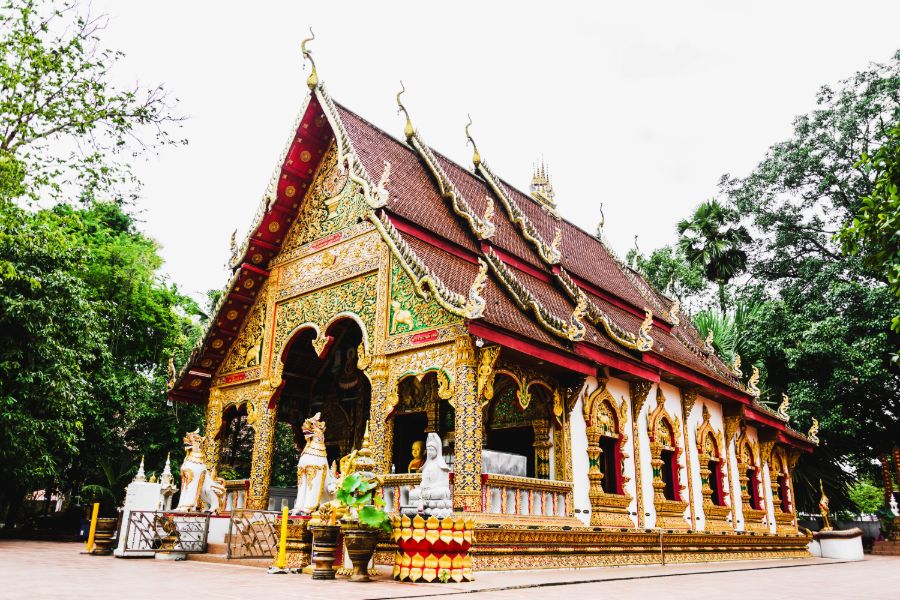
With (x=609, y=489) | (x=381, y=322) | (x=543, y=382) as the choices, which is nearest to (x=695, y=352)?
(x=609, y=489)

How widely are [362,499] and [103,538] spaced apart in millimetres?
5158

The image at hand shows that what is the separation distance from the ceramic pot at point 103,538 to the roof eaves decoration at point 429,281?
5563mm

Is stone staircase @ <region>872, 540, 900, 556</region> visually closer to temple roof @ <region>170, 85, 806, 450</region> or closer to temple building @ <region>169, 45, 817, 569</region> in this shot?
temple building @ <region>169, 45, 817, 569</region>

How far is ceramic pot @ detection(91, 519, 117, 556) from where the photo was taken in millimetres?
9797

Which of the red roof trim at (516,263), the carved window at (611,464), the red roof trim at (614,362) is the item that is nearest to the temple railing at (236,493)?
the red roof trim at (516,263)

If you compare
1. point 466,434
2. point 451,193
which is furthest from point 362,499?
point 451,193

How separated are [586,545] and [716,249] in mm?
20560

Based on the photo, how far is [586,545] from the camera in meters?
9.10

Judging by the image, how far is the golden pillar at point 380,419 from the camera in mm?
9273

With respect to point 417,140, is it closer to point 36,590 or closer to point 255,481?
point 255,481

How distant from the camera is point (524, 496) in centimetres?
876

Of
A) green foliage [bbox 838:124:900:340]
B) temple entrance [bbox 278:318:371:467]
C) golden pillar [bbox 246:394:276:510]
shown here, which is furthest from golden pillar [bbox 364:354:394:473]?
green foliage [bbox 838:124:900:340]

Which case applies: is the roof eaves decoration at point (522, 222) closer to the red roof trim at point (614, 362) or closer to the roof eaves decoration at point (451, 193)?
the roof eaves decoration at point (451, 193)

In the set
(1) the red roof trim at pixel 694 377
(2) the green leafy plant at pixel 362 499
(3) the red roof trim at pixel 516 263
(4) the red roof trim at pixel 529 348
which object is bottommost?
(2) the green leafy plant at pixel 362 499
